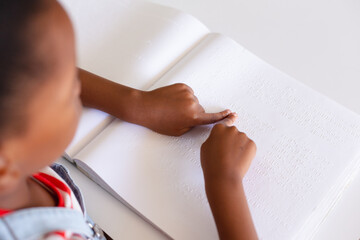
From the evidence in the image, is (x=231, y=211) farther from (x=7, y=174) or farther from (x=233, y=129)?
(x=7, y=174)

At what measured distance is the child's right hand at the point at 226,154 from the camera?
1.48ft

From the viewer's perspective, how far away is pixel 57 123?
29 cm

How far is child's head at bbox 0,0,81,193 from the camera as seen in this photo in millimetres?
247

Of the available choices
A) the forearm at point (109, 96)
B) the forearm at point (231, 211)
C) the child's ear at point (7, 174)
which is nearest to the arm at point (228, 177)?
the forearm at point (231, 211)

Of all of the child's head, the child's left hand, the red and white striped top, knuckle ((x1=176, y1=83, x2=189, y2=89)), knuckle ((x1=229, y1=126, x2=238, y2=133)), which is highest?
the child's head

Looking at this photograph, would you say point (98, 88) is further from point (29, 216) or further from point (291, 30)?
point (291, 30)

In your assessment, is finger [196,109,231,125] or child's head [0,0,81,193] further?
finger [196,109,231,125]

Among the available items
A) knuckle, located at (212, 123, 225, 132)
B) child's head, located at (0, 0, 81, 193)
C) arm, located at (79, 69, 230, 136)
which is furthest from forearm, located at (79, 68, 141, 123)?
child's head, located at (0, 0, 81, 193)

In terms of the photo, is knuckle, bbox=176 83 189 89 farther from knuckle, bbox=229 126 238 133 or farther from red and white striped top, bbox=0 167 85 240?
red and white striped top, bbox=0 167 85 240

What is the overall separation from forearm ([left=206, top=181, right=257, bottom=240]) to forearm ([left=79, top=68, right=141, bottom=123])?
15cm

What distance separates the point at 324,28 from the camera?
2.25 ft

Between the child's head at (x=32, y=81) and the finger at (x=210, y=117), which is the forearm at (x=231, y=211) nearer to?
the finger at (x=210, y=117)

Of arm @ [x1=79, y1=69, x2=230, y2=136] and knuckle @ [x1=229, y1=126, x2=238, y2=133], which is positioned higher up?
knuckle @ [x1=229, y1=126, x2=238, y2=133]

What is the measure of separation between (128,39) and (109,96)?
0.42 feet
